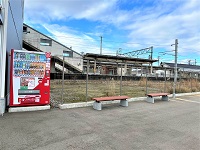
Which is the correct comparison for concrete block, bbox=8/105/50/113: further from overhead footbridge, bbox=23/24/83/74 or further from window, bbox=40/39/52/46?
window, bbox=40/39/52/46

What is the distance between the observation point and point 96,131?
4.43 metres

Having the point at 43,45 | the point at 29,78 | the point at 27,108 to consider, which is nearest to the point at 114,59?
the point at 43,45

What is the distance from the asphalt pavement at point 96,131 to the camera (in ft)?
11.7

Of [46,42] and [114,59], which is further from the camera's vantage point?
[114,59]

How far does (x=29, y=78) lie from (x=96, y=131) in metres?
3.51

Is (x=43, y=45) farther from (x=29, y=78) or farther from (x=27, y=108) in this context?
(x=27, y=108)

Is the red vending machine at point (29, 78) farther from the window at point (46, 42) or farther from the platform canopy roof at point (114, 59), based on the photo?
the window at point (46, 42)

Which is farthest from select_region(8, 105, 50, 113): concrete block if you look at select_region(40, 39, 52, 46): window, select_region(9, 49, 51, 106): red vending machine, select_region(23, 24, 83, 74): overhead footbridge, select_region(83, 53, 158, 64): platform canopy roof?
select_region(40, 39, 52, 46): window

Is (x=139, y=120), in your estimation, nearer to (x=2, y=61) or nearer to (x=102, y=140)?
(x=102, y=140)

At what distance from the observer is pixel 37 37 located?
31.2 meters

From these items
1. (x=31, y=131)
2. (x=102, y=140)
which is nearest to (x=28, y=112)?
(x=31, y=131)

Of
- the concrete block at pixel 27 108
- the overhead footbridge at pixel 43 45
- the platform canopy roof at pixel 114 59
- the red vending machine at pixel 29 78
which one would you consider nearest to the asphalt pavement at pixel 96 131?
the concrete block at pixel 27 108

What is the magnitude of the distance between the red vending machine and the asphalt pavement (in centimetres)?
58

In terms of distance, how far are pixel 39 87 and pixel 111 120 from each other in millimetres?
3159
